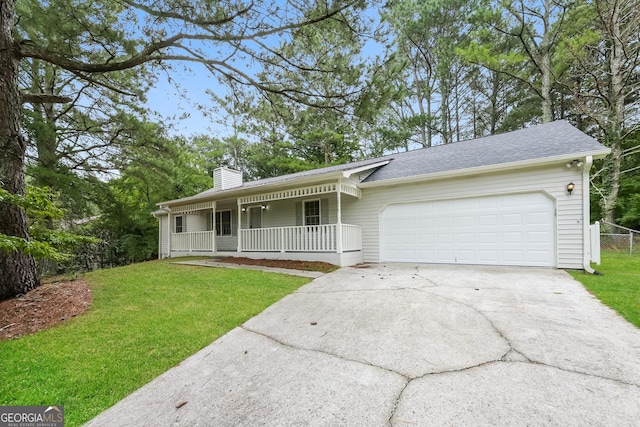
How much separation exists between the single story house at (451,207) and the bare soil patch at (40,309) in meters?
5.38

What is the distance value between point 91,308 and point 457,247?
26.8 ft

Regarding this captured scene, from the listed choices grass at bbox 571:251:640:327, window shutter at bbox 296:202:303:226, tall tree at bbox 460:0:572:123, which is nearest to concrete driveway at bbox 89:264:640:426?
grass at bbox 571:251:640:327

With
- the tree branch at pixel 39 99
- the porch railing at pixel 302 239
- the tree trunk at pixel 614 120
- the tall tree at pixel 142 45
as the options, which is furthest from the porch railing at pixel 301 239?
the tree trunk at pixel 614 120

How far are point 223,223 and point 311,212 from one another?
16.4 feet

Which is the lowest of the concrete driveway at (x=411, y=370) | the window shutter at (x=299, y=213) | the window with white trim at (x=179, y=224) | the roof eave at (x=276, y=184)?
the concrete driveway at (x=411, y=370)

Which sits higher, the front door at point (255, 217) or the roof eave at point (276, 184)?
the roof eave at point (276, 184)

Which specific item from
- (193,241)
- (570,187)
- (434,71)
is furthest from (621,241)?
(193,241)

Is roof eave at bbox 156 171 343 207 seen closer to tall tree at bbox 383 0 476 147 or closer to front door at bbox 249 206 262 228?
front door at bbox 249 206 262 228

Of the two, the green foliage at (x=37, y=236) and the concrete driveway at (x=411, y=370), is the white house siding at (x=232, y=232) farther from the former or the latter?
the concrete driveway at (x=411, y=370)

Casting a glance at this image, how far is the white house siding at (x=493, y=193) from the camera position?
259 inches

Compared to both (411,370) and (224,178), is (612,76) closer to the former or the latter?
(411,370)

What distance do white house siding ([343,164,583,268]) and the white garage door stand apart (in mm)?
174

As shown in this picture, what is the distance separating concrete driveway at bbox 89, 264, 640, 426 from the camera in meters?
1.92

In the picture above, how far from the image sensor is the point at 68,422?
2.04 meters
